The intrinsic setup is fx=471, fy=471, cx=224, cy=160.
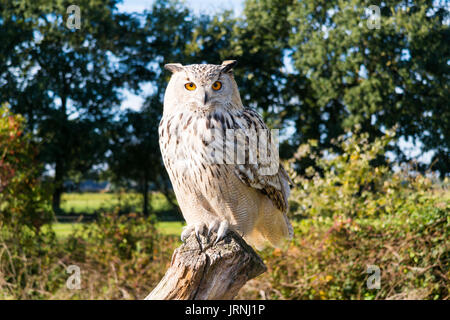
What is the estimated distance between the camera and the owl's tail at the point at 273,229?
3033 mm

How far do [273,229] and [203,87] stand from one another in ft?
3.66

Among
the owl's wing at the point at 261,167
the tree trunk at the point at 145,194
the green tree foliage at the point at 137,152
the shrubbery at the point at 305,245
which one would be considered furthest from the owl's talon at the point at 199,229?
the tree trunk at the point at 145,194

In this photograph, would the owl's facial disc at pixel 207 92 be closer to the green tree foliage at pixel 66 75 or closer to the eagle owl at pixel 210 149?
the eagle owl at pixel 210 149

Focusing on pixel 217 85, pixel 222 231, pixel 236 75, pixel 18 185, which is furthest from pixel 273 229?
pixel 236 75

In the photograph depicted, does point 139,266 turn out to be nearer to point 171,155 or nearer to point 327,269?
point 327,269

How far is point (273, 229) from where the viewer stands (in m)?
3.12

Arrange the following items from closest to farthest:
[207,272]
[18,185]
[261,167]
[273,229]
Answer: [207,272] → [261,167] → [273,229] → [18,185]

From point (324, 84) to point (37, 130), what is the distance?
6.91 meters

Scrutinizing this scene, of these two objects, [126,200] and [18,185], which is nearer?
[18,185]

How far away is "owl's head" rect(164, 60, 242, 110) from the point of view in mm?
2551

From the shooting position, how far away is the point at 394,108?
11469 millimetres

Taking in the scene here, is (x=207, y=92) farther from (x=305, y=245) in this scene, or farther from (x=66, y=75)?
(x=66, y=75)

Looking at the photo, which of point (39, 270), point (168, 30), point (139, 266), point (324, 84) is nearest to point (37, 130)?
point (168, 30)

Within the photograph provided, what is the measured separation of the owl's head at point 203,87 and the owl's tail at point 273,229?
78 centimetres
